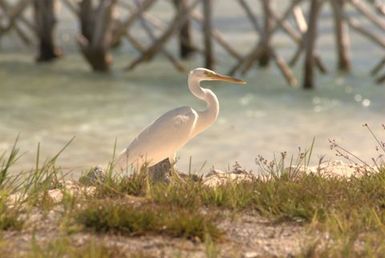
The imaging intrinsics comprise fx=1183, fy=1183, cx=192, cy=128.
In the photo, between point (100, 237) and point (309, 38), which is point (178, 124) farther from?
point (309, 38)

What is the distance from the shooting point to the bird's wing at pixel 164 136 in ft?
25.4

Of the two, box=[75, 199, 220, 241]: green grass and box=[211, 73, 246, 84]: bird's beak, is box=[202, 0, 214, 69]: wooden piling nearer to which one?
box=[211, 73, 246, 84]: bird's beak

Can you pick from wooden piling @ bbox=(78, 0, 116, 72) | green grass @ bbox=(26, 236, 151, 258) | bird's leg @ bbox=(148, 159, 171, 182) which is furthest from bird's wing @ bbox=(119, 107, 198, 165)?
wooden piling @ bbox=(78, 0, 116, 72)

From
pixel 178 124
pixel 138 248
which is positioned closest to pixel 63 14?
pixel 178 124

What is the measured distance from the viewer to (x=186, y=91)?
17.8 metres

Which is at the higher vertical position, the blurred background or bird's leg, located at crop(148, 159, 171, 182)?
the blurred background

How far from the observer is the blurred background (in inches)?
534

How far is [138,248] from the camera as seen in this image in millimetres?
5453

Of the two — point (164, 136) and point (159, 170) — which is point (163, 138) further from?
point (159, 170)

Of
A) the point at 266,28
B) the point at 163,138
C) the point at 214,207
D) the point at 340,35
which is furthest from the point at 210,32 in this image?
the point at 214,207

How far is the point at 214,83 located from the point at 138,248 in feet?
43.5

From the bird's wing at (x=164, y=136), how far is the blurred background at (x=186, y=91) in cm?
359

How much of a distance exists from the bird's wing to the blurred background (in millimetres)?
3588

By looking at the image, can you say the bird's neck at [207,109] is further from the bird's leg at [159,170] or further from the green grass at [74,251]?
the green grass at [74,251]
